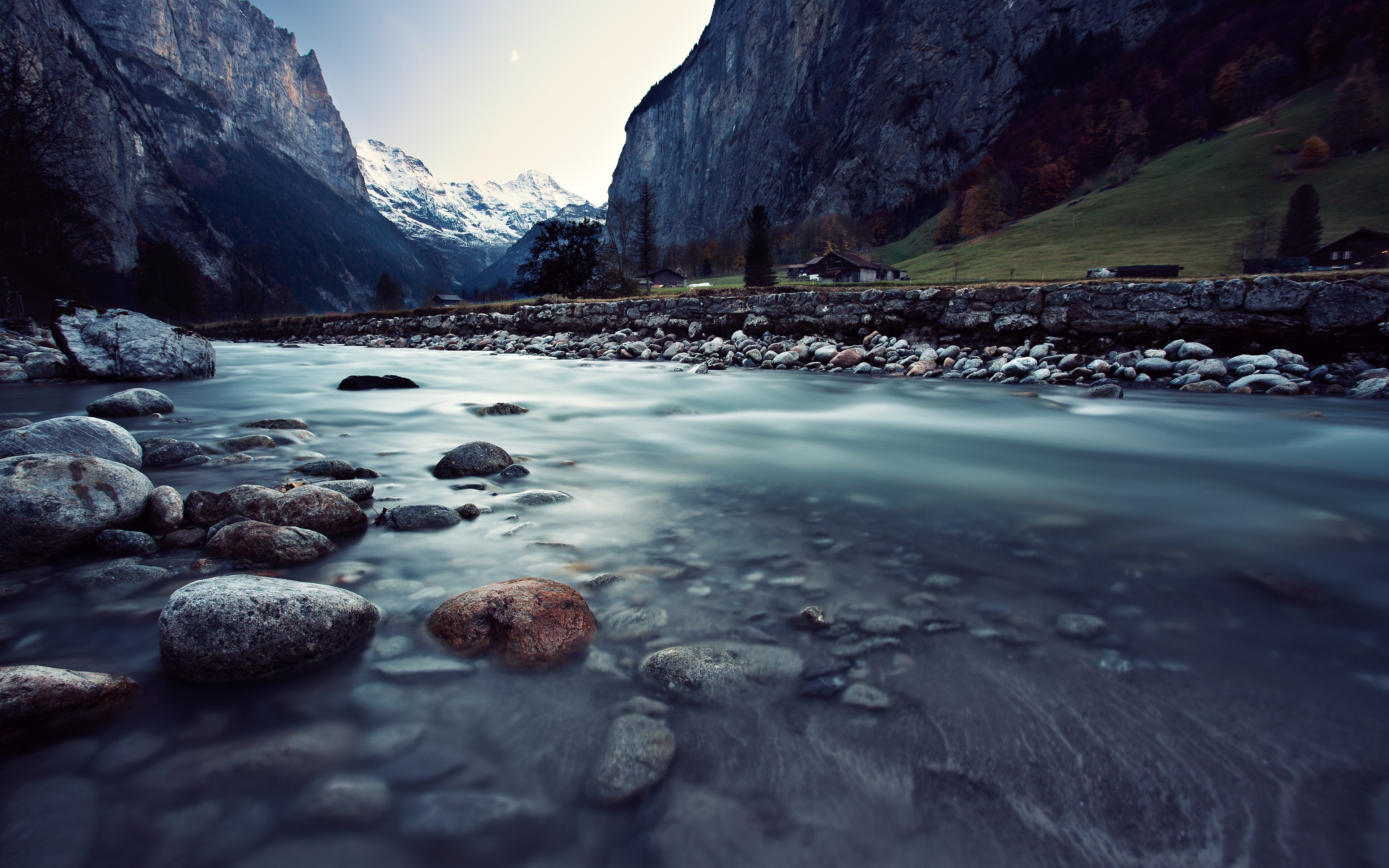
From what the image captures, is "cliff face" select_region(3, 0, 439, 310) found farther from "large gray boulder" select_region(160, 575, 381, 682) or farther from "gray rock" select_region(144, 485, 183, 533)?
"large gray boulder" select_region(160, 575, 381, 682)

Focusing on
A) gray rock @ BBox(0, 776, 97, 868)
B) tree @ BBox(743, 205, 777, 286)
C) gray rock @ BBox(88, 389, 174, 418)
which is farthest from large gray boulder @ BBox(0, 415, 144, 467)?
tree @ BBox(743, 205, 777, 286)

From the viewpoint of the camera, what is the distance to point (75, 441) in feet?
11.3

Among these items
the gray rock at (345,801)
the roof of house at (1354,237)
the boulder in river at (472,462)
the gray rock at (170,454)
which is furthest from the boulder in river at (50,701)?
the roof of house at (1354,237)

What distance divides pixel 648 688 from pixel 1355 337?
13.0 m

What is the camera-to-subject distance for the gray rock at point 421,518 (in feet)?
9.98

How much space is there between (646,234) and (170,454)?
5886 cm

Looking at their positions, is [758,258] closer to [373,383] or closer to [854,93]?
[373,383]

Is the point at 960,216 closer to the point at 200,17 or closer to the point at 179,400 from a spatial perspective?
the point at 179,400

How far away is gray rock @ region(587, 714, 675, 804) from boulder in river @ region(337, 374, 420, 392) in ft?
32.0

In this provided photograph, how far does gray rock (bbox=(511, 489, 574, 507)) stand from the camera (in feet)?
11.7

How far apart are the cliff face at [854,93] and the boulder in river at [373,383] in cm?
10906

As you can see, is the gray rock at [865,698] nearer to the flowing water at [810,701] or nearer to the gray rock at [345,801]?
the flowing water at [810,701]

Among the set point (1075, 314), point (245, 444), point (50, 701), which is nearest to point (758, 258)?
point (1075, 314)

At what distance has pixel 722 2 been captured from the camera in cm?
14525
